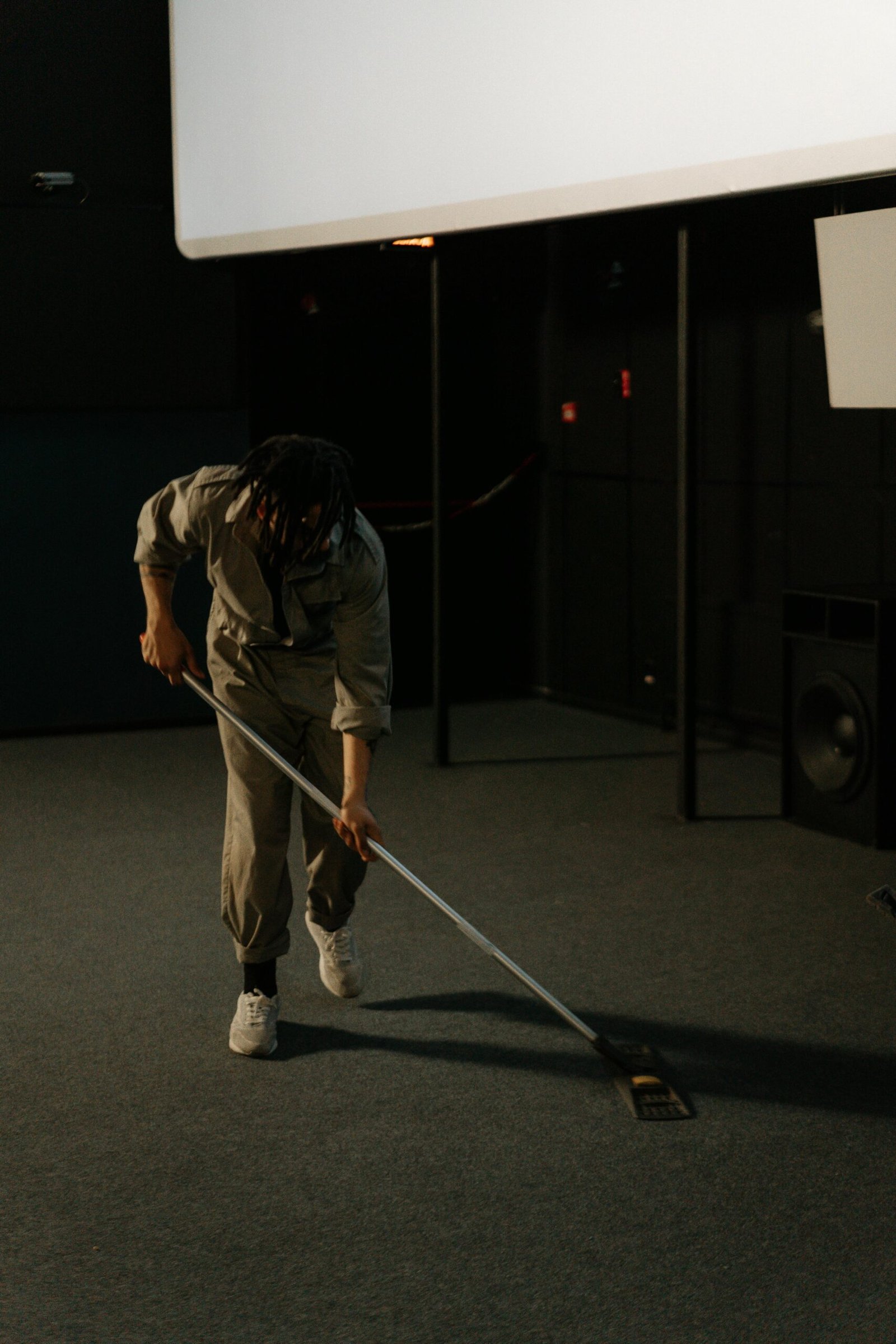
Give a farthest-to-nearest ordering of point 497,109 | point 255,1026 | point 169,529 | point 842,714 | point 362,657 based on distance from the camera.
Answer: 1. point 842,714
2. point 497,109
3. point 255,1026
4. point 169,529
5. point 362,657

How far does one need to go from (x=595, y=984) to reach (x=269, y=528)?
1.32 metres

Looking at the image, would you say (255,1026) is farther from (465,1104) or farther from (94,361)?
(94,361)

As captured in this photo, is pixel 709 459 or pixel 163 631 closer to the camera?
pixel 163 631

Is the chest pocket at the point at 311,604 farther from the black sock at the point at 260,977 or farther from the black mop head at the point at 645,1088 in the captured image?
the black mop head at the point at 645,1088

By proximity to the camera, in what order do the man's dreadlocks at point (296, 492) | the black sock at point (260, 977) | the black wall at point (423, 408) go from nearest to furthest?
the man's dreadlocks at point (296, 492) < the black sock at point (260, 977) < the black wall at point (423, 408)

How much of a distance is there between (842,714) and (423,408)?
2780mm

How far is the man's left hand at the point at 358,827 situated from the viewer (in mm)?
2713

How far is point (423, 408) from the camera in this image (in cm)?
662

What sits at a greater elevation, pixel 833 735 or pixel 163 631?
pixel 163 631

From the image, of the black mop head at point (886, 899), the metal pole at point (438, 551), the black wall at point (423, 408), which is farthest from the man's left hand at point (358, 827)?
the black wall at point (423, 408)

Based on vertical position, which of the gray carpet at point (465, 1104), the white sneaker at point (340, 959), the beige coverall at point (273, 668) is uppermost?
the beige coverall at point (273, 668)

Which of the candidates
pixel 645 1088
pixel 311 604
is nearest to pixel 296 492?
pixel 311 604

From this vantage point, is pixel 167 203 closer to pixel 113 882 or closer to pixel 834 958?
pixel 113 882

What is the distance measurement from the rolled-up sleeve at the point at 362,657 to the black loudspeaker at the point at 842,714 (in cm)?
201
